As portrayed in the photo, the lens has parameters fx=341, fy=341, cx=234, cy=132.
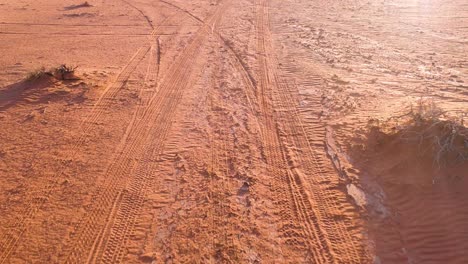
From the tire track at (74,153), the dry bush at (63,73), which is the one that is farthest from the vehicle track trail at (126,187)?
the dry bush at (63,73)

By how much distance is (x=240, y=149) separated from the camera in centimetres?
538

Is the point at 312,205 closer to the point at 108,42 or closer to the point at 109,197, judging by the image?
the point at 109,197

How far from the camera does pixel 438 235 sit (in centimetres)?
389

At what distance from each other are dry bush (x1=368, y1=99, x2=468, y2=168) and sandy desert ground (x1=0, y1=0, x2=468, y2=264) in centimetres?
3

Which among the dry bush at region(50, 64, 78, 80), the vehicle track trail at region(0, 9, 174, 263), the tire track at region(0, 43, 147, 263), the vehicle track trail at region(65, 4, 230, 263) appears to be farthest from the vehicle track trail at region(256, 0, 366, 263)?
the dry bush at region(50, 64, 78, 80)

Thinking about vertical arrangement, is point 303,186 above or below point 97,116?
below

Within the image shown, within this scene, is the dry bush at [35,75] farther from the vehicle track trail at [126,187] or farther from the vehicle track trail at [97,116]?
the vehicle track trail at [126,187]

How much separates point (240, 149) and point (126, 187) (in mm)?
1794

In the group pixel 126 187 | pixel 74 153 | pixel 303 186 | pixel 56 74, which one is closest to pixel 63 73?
pixel 56 74

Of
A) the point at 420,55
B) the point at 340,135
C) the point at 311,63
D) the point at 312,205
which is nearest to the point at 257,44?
the point at 311,63

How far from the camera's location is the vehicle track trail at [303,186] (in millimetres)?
3924

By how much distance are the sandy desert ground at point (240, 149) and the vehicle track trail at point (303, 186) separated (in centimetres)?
2

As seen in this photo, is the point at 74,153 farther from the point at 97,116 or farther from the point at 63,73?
the point at 63,73

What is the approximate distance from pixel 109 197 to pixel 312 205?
269 centimetres
